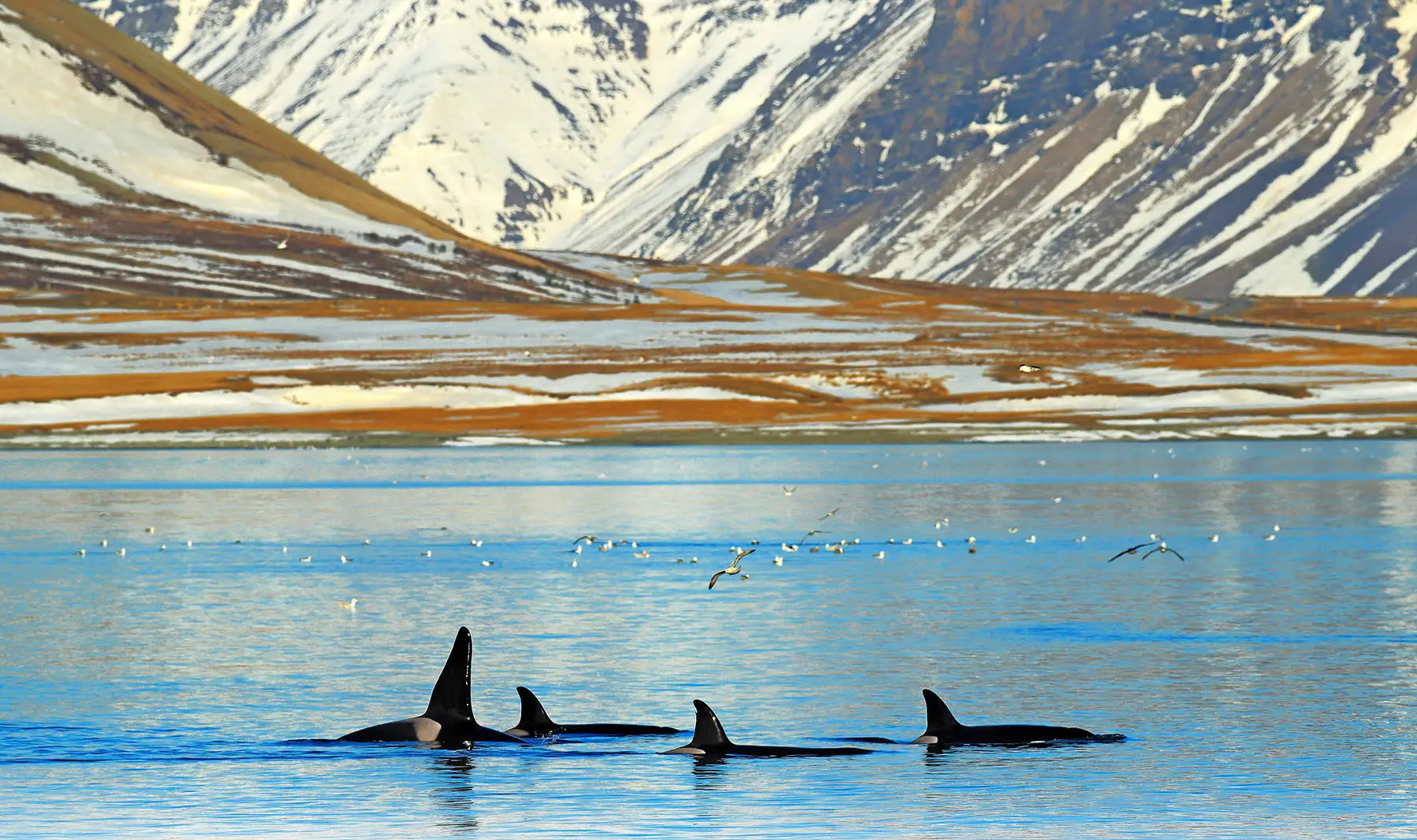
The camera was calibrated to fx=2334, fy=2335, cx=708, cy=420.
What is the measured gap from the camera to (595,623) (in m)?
34.6

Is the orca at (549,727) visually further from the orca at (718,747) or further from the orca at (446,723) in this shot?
the orca at (718,747)

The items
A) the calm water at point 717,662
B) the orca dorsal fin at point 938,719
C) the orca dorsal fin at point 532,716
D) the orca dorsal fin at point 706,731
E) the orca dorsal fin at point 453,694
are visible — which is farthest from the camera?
the orca dorsal fin at point 532,716

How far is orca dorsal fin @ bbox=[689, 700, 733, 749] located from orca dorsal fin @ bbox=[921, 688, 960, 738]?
200cm

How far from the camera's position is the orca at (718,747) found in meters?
21.7

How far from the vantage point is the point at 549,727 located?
23766 mm

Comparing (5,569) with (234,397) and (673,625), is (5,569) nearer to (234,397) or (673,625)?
(673,625)

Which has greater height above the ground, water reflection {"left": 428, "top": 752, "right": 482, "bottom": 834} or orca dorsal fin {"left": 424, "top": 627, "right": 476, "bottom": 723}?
orca dorsal fin {"left": 424, "top": 627, "right": 476, "bottom": 723}

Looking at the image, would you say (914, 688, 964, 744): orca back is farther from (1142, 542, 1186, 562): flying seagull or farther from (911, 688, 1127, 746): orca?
(1142, 542, 1186, 562): flying seagull

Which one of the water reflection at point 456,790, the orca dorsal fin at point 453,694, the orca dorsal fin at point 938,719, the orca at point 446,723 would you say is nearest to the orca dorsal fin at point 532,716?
the orca at point 446,723

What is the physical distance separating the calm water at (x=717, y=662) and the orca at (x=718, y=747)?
435 mm

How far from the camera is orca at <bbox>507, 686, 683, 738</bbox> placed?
23438mm

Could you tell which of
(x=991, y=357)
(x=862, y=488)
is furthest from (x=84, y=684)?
(x=991, y=357)

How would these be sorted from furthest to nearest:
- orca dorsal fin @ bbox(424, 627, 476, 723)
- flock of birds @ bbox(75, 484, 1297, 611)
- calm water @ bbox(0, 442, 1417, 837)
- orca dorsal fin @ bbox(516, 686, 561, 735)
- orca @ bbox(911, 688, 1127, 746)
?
1. flock of birds @ bbox(75, 484, 1297, 611)
2. orca dorsal fin @ bbox(516, 686, 561, 735)
3. orca dorsal fin @ bbox(424, 627, 476, 723)
4. orca @ bbox(911, 688, 1127, 746)
5. calm water @ bbox(0, 442, 1417, 837)

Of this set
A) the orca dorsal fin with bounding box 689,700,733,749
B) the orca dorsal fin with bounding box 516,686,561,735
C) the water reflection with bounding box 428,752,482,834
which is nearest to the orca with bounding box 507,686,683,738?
the orca dorsal fin with bounding box 516,686,561,735
